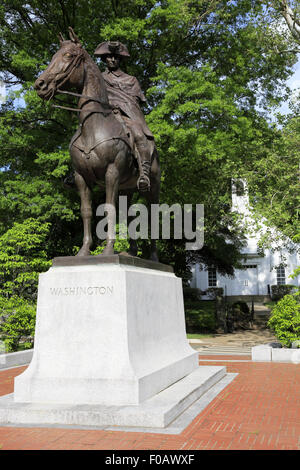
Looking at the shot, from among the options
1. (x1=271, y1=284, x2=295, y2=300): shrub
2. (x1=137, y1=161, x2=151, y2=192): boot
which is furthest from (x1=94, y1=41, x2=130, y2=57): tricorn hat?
(x1=271, y1=284, x2=295, y2=300): shrub

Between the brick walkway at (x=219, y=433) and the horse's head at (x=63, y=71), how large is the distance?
485cm

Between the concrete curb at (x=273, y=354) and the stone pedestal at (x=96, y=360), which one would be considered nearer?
the stone pedestal at (x=96, y=360)

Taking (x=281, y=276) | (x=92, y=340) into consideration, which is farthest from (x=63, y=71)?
(x=281, y=276)

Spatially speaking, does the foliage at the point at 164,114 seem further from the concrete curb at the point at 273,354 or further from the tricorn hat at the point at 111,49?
the tricorn hat at the point at 111,49

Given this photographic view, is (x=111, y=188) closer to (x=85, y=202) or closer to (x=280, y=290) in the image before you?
(x=85, y=202)

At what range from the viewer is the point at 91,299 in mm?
6641

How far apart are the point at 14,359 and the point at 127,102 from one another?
23.6ft

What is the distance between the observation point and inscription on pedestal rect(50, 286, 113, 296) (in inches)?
260

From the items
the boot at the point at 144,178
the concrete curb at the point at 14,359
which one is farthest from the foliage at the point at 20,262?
the boot at the point at 144,178

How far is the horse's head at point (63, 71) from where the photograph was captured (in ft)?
23.2

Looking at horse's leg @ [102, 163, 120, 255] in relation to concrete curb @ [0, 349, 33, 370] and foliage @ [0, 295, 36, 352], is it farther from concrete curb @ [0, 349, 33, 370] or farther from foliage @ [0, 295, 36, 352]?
foliage @ [0, 295, 36, 352]

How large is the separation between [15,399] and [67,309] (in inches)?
57.0

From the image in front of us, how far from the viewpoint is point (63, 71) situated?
7.14 m
